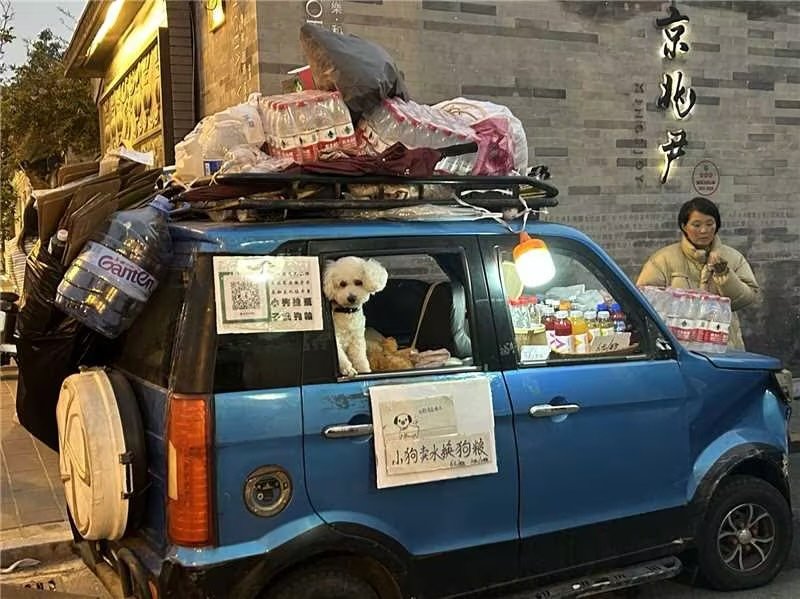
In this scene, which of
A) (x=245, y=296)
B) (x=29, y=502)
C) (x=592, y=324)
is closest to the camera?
(x=245, y=296)

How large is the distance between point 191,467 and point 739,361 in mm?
2637

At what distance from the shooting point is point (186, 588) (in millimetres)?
2736

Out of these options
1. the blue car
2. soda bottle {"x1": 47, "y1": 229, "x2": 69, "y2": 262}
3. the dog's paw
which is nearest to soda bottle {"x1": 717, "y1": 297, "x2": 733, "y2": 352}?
the blue car

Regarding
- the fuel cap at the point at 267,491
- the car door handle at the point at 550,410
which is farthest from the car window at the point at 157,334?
the car door handle at the point at 550,410

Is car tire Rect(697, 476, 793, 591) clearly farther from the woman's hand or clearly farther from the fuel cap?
the fuel cap

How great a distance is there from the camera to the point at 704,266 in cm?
523

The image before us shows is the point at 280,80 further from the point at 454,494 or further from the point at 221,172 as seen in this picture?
the point at 454,494

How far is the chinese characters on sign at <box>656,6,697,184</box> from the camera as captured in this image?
8.02 meters

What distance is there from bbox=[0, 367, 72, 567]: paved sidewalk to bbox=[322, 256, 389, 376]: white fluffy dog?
2643 millimetres

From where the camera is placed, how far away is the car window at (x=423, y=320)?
3.31m

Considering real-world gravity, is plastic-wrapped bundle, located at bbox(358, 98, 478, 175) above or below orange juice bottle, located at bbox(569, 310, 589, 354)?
above

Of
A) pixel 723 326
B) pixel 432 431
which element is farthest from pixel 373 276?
pixel 723 326

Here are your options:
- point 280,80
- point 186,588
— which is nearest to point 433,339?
point 186,588

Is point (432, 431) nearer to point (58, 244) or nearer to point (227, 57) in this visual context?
point (58, 244)
